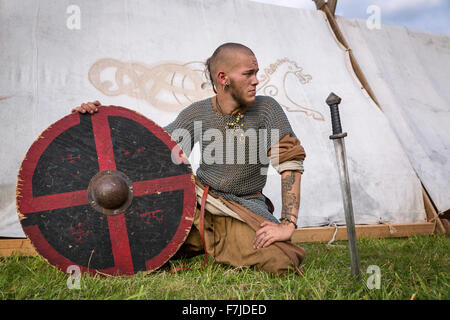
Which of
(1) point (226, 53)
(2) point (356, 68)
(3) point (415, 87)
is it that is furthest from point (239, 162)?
(3) point (415, 87)

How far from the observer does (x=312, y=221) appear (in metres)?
2.78

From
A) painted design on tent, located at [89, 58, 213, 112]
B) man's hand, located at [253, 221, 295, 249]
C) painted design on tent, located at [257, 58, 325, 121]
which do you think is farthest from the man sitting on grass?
painted design on tent, located at [257, 58, 325, 121]

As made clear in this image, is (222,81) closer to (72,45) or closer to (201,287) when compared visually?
(201,287)

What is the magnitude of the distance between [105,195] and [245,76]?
88cm

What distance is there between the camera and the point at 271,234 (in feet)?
4.86

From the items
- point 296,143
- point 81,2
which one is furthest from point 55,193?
point 81,2

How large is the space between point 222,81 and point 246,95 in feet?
0.55

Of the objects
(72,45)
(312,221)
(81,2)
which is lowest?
(312,221)

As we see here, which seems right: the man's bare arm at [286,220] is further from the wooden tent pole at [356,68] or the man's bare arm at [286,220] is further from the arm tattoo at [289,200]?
the wooden tent pole at [356,68]

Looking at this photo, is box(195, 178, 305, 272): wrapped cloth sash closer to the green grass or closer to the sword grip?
the green grass

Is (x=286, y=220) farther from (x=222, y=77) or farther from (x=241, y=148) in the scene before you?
(x=222, y=77)

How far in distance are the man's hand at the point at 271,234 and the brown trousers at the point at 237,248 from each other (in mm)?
25

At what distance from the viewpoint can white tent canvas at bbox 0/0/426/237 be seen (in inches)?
109

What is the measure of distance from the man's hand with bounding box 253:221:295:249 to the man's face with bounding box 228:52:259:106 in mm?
638
